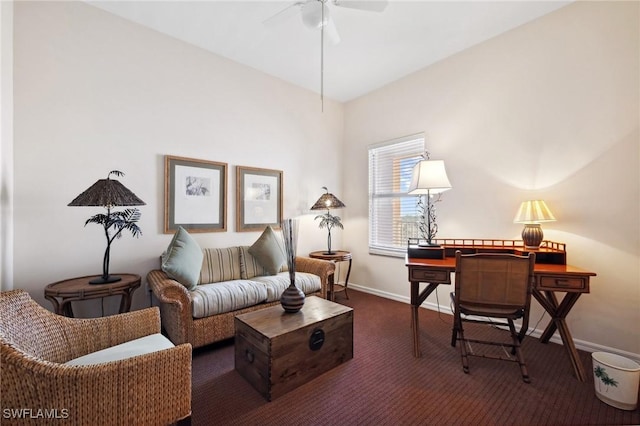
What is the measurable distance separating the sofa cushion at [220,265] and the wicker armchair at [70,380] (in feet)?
4.52

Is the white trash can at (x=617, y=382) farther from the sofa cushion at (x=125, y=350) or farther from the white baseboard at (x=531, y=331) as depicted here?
the sofa cushion at (x=125, y=350)

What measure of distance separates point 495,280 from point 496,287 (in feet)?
0.17

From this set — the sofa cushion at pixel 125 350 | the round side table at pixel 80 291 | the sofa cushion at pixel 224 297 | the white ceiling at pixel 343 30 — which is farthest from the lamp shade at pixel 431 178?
the round side table at pixel 80 291

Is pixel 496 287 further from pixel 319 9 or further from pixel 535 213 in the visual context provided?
pixel 319 9

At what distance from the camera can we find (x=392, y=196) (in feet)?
13.0

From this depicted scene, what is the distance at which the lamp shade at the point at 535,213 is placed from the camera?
242cm

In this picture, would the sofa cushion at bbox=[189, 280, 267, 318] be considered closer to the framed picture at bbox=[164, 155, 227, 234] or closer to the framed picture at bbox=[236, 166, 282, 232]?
the framed picture at bbox=[164, 155, 227, 234]

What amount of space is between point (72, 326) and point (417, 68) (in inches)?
167

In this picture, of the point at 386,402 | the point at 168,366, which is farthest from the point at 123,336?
the point at 386,402

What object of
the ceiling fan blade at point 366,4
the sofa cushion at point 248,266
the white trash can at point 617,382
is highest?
the ceiling fan blade at point 366,4

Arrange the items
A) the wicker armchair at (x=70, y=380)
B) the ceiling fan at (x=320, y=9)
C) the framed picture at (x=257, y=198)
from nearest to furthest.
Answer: the wicker armchair at (x=70, y=380) < the ceiling fan at (x=320, y=9) < the framed picture at (x=257, y=198)

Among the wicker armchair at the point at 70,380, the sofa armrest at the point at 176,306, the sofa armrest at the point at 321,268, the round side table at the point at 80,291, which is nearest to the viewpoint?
the wicker armchair at the point at 70,380

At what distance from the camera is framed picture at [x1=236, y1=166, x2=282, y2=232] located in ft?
11.5

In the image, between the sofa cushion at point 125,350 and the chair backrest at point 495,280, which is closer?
the sofa cushion at point 125,350
